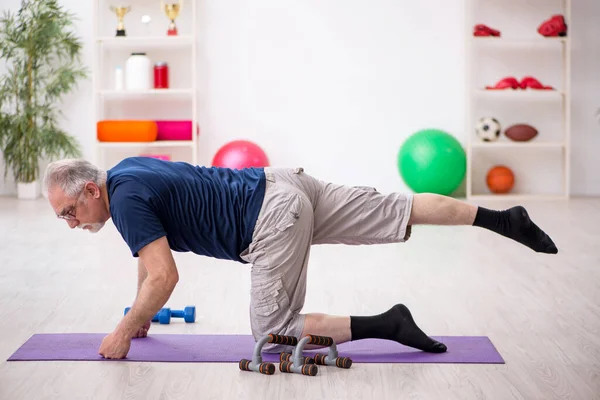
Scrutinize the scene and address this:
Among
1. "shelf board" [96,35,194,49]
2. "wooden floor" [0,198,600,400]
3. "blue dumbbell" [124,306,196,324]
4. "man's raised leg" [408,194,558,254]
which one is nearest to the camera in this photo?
"wooden floor" [0,198,600,400]

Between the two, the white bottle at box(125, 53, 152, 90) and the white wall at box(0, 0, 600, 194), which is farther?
the white wall at box(0, 0, 600, 194)

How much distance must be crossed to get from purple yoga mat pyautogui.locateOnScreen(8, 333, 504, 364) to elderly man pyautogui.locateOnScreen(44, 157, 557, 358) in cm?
7

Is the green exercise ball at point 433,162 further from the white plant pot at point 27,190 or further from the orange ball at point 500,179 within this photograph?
the white plant pot at point 27,190

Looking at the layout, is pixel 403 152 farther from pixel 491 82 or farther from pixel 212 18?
pixel 212 18

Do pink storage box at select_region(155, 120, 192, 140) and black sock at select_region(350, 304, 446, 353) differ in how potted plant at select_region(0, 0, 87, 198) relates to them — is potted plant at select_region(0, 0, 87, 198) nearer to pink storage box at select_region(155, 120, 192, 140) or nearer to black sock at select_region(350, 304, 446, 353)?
pink storage box at select_region(155, 120, 192, 140)

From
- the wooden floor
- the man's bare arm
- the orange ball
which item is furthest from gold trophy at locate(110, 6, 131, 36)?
the man's bare arm

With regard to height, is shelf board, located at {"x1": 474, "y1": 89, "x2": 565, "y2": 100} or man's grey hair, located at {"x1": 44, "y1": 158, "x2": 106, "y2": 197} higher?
shelf board, located at {"x1": 474, "y1": 89, "x2": 565, "y2": 100}

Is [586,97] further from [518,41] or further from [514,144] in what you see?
[514,144]

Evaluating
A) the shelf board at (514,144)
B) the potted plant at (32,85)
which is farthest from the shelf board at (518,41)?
the potted plant at (32,85)

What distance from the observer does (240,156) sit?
6562mm

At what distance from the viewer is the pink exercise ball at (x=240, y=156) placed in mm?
6543

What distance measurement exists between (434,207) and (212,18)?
4.77m

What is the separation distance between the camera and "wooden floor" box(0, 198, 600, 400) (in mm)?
2332

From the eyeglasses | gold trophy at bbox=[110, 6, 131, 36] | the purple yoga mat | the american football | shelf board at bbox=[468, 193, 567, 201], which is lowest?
the purple yoga mat
